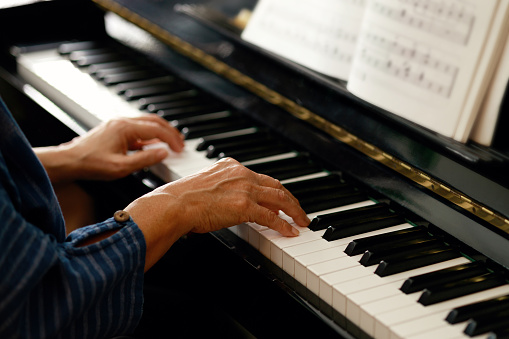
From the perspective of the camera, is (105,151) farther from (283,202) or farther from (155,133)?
(283,202)

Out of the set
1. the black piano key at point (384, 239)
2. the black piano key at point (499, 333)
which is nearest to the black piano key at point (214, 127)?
the black piano key at point (384, 239)

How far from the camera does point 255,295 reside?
1544 mm

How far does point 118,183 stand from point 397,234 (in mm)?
922

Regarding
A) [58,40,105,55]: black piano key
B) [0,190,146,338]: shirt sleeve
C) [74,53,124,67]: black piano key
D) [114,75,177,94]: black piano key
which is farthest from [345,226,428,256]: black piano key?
[58,40,105,55]: black piano key

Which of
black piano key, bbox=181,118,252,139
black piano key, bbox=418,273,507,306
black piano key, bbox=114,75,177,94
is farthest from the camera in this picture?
black piano key, bbox=114,75,177,94

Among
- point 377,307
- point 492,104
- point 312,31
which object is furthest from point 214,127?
point 377,307

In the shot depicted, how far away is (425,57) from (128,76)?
1.28 m

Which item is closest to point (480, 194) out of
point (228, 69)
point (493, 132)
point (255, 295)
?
point (493, 132)

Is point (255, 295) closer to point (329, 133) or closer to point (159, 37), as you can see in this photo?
point (329, 133)

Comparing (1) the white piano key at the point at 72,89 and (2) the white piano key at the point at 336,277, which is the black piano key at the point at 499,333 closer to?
(2) the white piano key at the point at 336,277

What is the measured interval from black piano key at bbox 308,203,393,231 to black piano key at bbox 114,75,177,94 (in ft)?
3.67

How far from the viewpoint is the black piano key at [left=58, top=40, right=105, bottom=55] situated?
279 cm

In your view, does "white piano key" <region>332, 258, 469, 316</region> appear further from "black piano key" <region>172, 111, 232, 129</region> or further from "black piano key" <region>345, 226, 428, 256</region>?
"black piano key" <region>172, 111, 232, 129</region>

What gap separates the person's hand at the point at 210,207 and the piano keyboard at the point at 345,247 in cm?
5
